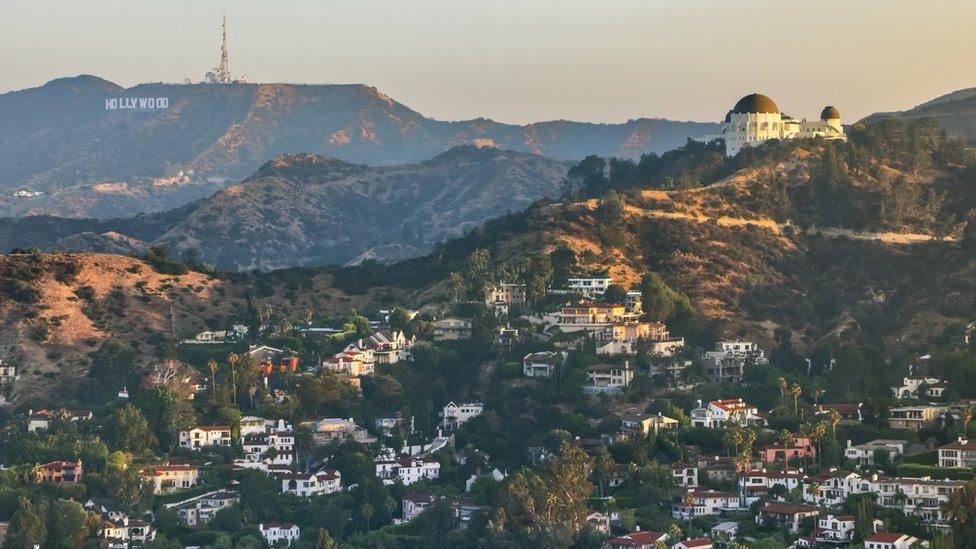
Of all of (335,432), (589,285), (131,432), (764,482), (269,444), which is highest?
(589,285)

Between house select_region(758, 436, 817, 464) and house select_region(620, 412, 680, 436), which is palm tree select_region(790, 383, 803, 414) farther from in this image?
house select_region(758, 436, 817, 464)

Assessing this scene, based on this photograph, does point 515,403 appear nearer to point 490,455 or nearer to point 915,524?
point 490,455

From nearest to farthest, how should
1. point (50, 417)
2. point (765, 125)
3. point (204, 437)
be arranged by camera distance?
point (204, 437) < point (50, 417) < point (765, 125)

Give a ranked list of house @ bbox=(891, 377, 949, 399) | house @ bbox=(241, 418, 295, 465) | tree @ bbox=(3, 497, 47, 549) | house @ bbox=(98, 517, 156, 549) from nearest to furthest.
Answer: tree @ bbox=(3, 497, 47, 549)
house @ bbox=(98, 517, 156, 549)
house @ bbox=(241, 418, 295, 465)
house @ bbox=(891, 377, 949, 399)

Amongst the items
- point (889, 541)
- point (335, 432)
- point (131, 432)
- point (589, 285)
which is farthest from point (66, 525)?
point (589, 285)

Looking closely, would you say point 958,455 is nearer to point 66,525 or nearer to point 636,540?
point 636,540

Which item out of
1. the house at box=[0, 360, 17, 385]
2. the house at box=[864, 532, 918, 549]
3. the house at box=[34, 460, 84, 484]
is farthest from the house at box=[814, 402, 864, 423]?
Result: the house at box=[0, 360, 17, 385]

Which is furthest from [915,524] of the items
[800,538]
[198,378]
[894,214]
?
[894,214]
